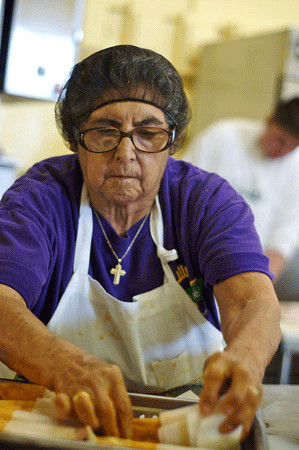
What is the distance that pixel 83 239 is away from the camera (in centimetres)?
112

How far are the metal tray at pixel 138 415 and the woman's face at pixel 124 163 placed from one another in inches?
18.9

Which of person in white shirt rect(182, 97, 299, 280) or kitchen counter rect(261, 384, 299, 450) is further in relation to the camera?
person in white shirt rect(182, 97, 299, 280)

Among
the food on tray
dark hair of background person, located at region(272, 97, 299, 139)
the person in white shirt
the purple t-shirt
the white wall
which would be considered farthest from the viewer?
the white wall

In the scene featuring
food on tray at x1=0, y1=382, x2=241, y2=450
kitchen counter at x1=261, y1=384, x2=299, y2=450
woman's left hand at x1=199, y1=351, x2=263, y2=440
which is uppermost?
woman's left hand at x1=199, y1=351, x2=263, y2=440

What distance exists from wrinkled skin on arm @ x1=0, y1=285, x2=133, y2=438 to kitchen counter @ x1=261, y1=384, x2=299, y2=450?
28 centimetres

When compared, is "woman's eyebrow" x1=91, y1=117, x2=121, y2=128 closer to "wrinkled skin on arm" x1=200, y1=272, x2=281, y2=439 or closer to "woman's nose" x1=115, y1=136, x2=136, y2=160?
"woman's nose" x1=115, y1=136, x2=136, y2=160

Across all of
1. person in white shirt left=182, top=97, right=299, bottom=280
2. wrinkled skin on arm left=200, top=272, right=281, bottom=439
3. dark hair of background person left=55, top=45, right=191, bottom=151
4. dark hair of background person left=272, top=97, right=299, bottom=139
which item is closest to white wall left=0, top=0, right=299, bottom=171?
person in white shirt left=182, top=97, right=299, bottom=280

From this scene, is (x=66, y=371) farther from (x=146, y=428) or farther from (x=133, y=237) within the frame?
(x=133, y=237)

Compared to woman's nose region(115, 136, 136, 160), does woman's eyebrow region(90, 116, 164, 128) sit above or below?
above

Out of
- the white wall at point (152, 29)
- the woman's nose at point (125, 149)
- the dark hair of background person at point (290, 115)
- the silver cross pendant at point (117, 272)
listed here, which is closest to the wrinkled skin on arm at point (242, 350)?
the silver cross pendant at point (117, 272)

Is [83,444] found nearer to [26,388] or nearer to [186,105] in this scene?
[26,388]

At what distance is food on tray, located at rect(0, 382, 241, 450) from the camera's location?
0.67 metres

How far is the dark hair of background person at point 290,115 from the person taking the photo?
2.32 metres

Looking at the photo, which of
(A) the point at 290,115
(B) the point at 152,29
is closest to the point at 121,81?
(A) the point at 290,115
